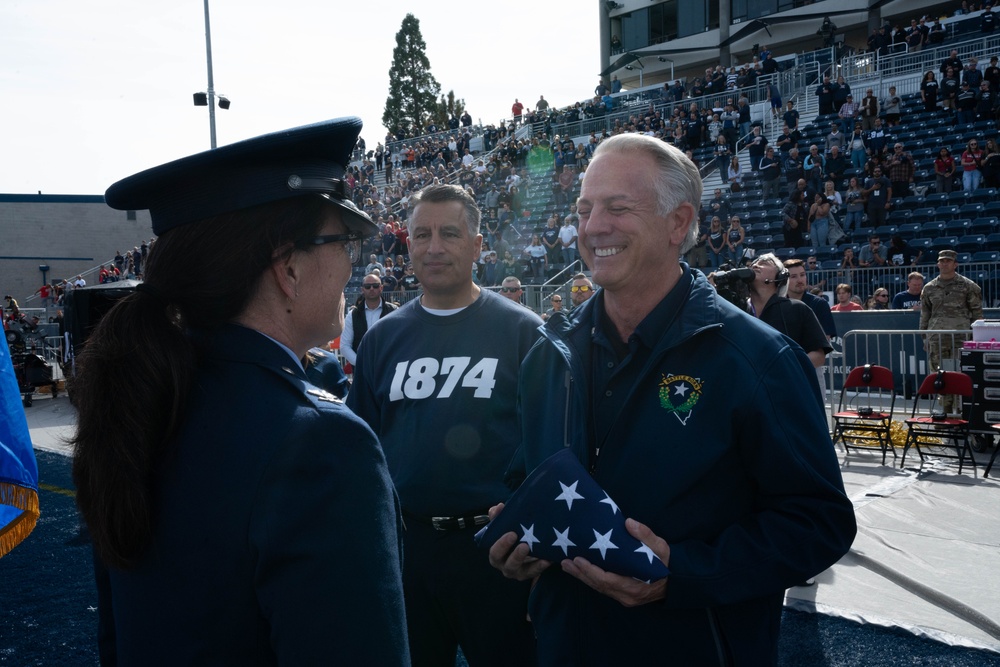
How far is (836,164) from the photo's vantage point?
17.7 m

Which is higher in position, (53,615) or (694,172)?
(694,172)

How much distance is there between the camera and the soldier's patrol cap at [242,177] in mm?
1210

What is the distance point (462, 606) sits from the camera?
9.20 feet

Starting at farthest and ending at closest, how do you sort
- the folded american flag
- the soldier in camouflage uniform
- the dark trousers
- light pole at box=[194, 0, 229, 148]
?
1. light pole at box=[194, 0, 229, 148]
2. the soldier in camouflage uniform
3. the dark trousers
4. the folded american flag

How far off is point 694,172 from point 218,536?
63.4 inches

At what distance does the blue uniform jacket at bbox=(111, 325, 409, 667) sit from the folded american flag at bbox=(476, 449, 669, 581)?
26.1 inches

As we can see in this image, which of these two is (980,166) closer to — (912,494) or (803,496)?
(912,494)

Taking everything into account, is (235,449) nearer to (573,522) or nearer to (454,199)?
(573,522)

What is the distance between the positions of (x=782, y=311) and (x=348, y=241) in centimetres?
527

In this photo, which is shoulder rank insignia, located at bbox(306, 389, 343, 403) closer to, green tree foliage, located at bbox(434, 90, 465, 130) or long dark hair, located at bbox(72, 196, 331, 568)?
long dark hair, located at bbox(72, 196, 331, 568)

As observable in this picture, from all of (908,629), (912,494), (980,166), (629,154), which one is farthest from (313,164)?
(980,166)

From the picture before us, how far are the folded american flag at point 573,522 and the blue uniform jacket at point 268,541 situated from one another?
66 cm

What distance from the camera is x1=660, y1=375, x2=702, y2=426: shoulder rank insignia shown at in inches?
73.1

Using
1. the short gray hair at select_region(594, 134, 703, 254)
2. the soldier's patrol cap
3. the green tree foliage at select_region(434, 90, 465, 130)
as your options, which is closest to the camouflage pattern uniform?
the short gray hair at select_region(594, 134, 703, 254)
